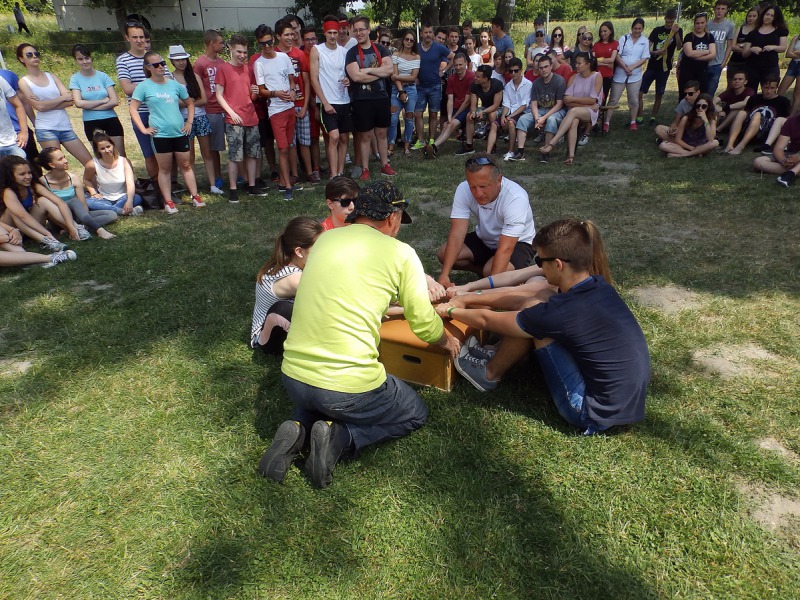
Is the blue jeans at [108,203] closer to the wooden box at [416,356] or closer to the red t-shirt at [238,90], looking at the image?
the red t-shirt at [238,90]

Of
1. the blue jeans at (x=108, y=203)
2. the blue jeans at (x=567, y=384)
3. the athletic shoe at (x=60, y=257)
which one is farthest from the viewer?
the blue jeans at (x=108, y=203)

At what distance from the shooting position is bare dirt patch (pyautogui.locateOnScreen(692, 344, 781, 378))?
3.43 meters

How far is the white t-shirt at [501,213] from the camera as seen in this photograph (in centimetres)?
406

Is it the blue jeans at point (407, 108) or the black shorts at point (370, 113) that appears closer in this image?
the black shorts at point (370, 113)

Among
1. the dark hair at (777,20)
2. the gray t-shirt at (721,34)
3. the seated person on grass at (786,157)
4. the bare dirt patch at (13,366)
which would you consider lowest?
the bare dirt patch at (13,366)

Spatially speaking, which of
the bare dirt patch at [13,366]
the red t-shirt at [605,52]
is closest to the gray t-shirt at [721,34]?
the red t-shirt at [605,52]

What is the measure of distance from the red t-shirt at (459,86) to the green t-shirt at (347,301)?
7888 millimetres

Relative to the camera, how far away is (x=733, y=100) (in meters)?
9.02

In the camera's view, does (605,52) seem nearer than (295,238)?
No

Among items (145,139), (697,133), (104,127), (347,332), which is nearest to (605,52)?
(697,133)

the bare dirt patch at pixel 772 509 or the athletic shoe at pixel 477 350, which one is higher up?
the athletic shoe at pixel 477 350

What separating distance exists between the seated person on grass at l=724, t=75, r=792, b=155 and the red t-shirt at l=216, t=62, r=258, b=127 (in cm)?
712

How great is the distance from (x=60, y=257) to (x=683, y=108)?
29.6 ft

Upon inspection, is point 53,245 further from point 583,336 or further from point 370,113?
point 583,336
